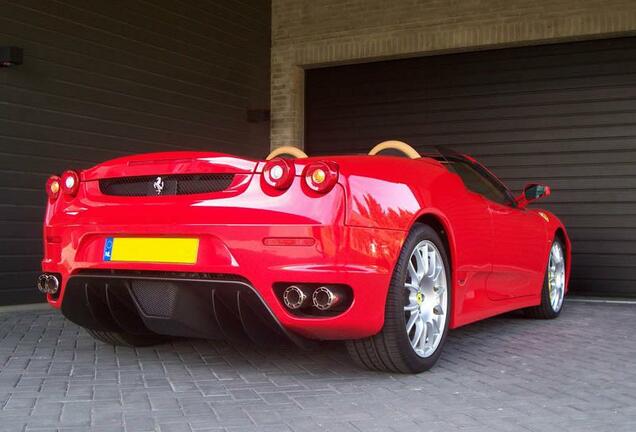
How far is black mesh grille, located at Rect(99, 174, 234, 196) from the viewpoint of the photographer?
362 centimetres

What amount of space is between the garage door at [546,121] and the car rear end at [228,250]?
5.39 metres

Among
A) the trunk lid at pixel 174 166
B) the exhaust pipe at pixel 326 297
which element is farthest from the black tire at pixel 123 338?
the exhaust pipe at pixel 326 297

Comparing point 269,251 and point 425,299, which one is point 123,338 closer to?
point 269,251

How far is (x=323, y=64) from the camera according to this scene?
9.76 m

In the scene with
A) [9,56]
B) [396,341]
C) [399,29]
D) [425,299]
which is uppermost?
A: [399,29]

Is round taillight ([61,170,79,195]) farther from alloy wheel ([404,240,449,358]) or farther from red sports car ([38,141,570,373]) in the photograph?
alloy wheel ([404,240,449,358])

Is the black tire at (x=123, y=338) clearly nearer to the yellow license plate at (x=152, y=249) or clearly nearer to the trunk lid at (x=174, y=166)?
the yellow license plate at (x=152, y=249)

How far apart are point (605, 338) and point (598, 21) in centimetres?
425

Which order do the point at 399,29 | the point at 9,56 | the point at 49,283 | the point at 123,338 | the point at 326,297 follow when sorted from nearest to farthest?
the point at 326,297, the point at 49,283, the point at 123,338, the point at 9,56, the point at 399,29

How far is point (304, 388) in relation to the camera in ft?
11.7

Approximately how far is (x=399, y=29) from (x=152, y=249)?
632 centimetres

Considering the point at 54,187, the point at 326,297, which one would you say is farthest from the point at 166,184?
the point at 326,297

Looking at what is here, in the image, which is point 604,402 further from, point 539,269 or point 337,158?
point 539,269

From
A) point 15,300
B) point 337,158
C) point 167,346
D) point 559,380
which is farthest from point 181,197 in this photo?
point 15,300
